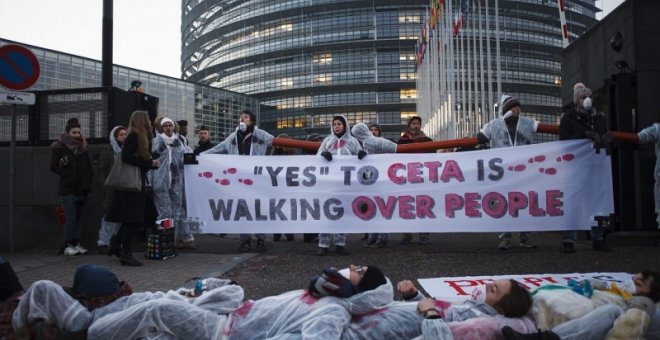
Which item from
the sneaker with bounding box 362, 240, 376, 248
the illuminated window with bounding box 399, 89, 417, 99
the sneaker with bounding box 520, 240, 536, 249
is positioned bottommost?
the sneaker with bounding box 362, 240, 376, 248

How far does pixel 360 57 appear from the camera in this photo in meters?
71.1

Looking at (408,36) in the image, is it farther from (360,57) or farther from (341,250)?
(341,250)

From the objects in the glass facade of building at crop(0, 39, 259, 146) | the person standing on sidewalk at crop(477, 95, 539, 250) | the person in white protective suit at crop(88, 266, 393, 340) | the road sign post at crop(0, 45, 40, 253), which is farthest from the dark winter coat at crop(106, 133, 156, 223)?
the glass facade of building at crop(0, 39, 259, 146)

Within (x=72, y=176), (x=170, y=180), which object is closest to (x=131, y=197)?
(x=170, y=180)

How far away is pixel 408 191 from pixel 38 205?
224 inches

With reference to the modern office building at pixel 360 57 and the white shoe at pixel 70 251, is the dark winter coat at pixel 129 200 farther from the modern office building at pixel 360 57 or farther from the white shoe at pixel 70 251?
the modern office building at pixel 360 57

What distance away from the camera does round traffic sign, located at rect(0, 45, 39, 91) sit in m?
7.01

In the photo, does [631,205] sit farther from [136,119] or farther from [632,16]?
[136,119]

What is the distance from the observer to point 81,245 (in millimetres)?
7719

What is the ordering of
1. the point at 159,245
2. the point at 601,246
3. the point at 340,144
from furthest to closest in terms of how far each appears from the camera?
the point at 340,144, the point at 159,245, the point at 601,246

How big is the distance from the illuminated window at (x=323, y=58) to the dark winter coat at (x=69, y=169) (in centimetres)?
6598

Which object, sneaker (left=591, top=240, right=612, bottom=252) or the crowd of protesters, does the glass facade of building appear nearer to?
the crowd of protesters

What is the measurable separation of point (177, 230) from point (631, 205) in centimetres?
669

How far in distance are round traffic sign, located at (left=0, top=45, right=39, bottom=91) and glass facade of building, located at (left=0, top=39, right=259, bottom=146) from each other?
90.7 feet
